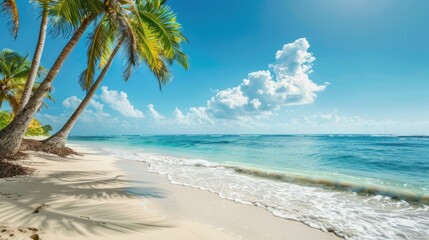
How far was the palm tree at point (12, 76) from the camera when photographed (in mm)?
15492

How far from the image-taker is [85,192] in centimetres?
465

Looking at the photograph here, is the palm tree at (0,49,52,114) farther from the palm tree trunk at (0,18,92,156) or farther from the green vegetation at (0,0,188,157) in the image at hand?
the palm tree trunk at (0,18,92,156)

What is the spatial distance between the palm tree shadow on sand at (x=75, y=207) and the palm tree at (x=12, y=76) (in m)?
13.8

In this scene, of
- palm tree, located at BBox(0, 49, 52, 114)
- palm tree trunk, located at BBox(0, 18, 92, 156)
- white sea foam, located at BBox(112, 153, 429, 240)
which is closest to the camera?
white sea foam, located at BBox(112, 153, 429, 240)

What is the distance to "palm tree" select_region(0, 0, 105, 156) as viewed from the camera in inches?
252

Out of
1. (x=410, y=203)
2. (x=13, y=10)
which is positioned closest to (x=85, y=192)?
(x=410, y=203)

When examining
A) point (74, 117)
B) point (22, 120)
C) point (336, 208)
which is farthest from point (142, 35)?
point (336, 208)

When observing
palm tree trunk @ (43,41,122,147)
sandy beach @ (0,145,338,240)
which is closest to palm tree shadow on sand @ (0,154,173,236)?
sandy beach @ (0,145,338,240)

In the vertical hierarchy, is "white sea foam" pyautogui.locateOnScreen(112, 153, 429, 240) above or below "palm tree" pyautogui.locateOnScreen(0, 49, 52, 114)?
below

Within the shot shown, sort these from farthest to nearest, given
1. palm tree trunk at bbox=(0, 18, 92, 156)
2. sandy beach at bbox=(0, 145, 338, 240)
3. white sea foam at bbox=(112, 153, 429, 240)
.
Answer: palm tree trunk at bbox=(0, 18, 92, 156) → white sea foam at bbox=(112, 153, 429, 240) → sandy beach at bbox=(0, 145, 338, 240)

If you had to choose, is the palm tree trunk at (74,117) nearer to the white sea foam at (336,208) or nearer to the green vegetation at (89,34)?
the green vegetation at (89,34)

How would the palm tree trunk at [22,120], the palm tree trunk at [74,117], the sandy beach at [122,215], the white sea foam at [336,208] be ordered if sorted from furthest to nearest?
the palm tree trunk at [74,117] < the palm tree trunk at [22,120] < the white sea foam at [336,208] < the sandy beach at [122,215]

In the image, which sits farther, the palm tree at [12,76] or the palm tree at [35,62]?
the palm tree at [12,76]

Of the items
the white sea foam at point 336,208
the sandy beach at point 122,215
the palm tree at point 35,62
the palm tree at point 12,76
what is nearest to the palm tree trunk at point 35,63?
the palm tree at point 35,62
